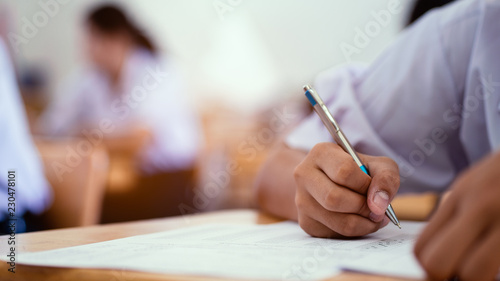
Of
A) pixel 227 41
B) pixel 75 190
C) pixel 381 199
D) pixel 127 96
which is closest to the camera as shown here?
pixel 381 199

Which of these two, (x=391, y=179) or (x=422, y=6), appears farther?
(x=422, y=6)

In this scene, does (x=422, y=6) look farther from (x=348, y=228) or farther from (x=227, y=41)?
(x=227, y=41)

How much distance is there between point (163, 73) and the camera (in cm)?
248

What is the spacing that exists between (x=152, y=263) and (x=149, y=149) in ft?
6.70

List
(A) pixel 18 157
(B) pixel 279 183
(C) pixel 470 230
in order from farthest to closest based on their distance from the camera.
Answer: (A) pixel 18 157 < (B) pixel 279 183 < (C) pixel 470 230

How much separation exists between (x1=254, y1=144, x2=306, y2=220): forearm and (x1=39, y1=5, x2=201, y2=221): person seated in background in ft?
5.21

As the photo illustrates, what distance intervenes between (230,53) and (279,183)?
11.1 feet

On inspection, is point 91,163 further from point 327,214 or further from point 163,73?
point 163,73

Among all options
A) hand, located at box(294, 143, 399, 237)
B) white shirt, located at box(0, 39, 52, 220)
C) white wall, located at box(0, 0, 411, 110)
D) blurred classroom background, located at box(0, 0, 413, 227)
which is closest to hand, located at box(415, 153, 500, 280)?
hand, located at box(294, 143, 399, 237)

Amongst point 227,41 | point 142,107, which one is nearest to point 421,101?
point 142,107

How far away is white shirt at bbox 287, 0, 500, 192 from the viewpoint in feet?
2.21

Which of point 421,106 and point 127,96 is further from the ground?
point 127,96

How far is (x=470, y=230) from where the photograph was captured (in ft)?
0.91

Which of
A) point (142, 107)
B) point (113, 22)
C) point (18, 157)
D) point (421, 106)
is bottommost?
point (421, 106)
